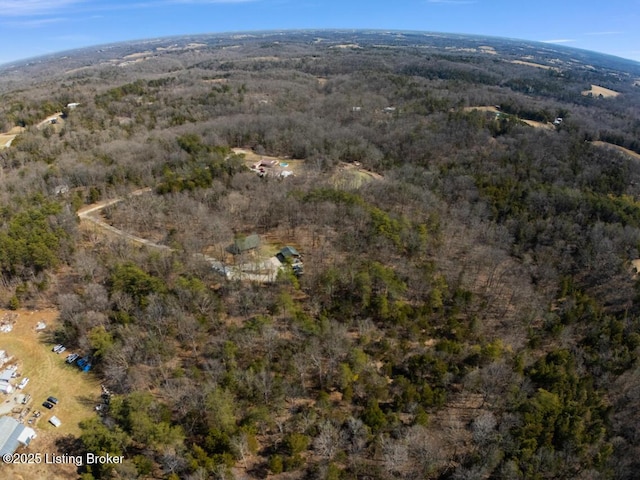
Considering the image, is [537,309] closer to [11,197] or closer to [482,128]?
[482,128]

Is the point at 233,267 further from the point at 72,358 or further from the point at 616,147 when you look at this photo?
the point at 616,147

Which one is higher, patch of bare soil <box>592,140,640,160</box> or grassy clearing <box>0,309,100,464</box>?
patch of bare soil <box>592,140,640,160</box>

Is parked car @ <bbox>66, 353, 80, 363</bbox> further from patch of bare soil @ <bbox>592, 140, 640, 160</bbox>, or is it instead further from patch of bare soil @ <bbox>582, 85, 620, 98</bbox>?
patch of bare soil @ <bbox>582, 85, 620, 98</bbox>

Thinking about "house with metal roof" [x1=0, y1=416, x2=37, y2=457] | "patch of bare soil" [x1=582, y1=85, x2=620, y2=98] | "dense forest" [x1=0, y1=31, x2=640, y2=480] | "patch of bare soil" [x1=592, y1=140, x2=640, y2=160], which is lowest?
"house with metal roof" [x1=0, y1=416, x2=37, y2=457]

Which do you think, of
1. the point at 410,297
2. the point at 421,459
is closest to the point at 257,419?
the point at 421,459

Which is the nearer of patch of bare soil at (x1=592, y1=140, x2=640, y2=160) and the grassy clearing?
the grassy clearing

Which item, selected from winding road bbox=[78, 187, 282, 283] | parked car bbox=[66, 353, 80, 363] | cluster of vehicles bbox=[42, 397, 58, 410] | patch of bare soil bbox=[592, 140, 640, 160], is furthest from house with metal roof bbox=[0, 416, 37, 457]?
patch of bare soil bbox=[592, 140, 640, 160]

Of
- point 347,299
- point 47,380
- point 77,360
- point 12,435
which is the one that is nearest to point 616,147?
point 347,299
